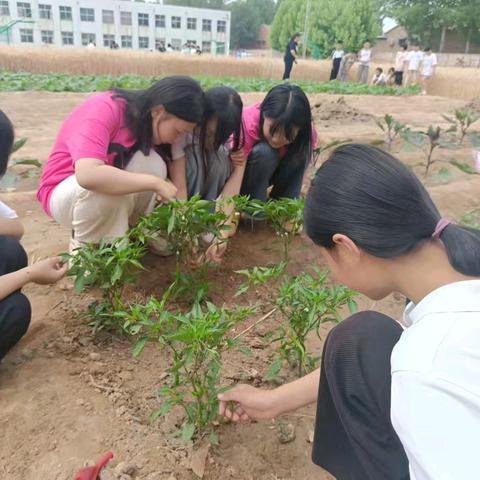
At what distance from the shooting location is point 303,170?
2900 mm

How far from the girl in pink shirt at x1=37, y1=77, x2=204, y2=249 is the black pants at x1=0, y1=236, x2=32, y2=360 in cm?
38

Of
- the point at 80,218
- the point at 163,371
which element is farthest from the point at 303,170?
the point at 163,371

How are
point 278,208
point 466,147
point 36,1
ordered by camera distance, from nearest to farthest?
1. point 278,208
2. point 466,147
3. point 36,1

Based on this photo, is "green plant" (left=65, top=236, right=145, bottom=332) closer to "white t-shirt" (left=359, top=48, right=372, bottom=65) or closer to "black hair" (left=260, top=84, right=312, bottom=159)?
"black hair" (left=260, top=84, right=312, bottom=159)

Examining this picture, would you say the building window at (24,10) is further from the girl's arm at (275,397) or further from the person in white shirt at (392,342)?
the person in white shirt at (392,342)

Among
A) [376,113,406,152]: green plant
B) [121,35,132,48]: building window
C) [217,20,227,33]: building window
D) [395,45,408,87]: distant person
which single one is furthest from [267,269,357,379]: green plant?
[217,20,227,33]: building window

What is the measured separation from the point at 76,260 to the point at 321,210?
978 millimetres

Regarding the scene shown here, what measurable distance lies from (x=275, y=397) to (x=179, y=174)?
4.69 ft

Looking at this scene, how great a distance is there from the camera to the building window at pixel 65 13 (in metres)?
42.3

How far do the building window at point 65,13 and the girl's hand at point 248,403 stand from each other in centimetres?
4780

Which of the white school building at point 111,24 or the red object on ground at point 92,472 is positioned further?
the white school building at point 111,24

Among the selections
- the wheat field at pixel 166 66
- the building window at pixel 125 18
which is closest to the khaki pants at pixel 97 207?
the wheat field at pixel 166 66

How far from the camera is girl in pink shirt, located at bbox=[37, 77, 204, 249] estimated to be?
78.5 inches

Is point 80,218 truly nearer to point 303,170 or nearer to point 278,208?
point 278,208
